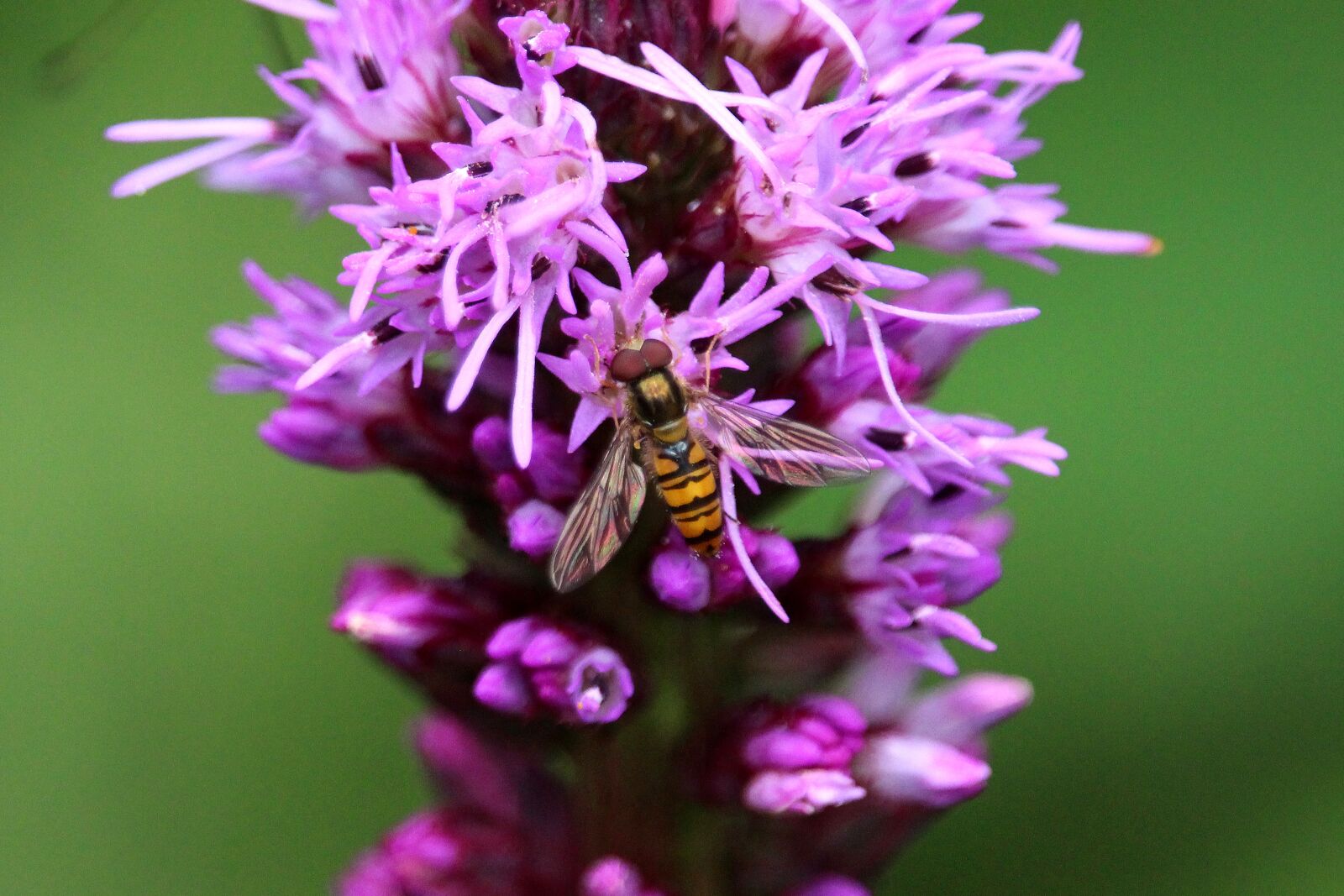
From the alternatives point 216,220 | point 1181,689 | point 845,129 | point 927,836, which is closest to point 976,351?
point 1181,689

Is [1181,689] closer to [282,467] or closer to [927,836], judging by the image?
[927,836]

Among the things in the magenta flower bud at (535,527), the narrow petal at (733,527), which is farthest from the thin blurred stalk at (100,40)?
the narrow petal at (733,527)

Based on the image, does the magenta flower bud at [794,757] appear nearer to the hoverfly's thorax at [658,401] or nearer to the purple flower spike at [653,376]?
the purple flower spike at [653,376]

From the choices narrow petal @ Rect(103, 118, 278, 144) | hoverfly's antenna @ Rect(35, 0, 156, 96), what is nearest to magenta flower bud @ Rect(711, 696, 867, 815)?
narrow petal @ Rect(103, 118, 278, 144)

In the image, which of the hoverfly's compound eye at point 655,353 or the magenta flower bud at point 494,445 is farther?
the magenta flower bud at point 494,445

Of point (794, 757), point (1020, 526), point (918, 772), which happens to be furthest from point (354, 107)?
point (1020, 526)

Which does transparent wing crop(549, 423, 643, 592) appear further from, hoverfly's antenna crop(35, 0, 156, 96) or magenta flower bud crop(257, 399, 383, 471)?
hoverfly's antenna crop(35, 0, 156, 96)

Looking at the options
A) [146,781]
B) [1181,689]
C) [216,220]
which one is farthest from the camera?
[216,220]
